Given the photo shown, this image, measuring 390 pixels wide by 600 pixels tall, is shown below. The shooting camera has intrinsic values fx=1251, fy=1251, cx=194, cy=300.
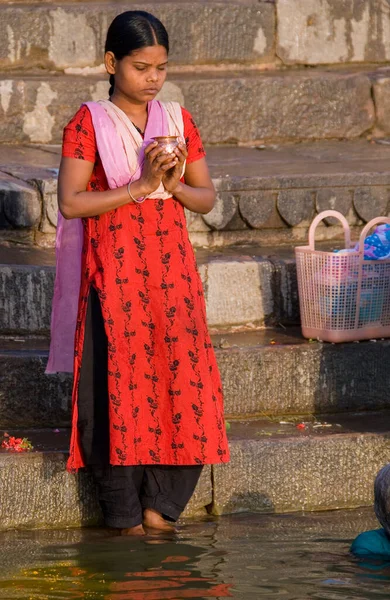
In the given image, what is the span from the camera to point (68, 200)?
15.0 ft

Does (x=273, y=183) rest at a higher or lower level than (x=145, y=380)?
higher

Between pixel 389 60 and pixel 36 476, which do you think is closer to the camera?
pixel 36 476

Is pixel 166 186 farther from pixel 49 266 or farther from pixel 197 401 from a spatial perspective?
pixel 49 266

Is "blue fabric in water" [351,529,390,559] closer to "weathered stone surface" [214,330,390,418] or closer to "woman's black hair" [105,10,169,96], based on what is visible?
"weathered stone surface" [214,330,390,418]

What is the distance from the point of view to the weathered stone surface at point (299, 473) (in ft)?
16.9

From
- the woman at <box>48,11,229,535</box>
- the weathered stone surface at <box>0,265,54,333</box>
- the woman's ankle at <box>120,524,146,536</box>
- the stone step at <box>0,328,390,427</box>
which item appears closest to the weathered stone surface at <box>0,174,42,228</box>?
the weathered stone surface at <box>0,265,54,333</box>

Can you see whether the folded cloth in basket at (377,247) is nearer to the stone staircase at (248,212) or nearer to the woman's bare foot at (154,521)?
the stone staircase at (248,212)

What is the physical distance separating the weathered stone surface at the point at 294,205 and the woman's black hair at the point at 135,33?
2380 millimetres

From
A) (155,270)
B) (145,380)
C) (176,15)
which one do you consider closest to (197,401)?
(145,380)

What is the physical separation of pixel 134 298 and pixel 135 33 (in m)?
0.97

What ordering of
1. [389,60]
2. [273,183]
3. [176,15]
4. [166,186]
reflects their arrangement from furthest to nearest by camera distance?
[389,60], [176,15], [273,183], [166,186]

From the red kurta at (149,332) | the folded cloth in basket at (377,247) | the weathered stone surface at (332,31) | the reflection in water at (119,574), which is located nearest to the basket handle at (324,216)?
the folded cloth in basket at (377,247)

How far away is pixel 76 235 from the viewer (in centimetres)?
481

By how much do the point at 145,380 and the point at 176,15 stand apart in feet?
13.3
